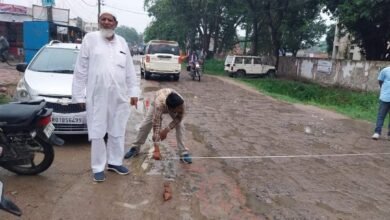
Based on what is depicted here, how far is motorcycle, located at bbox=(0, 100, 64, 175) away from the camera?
4.93m

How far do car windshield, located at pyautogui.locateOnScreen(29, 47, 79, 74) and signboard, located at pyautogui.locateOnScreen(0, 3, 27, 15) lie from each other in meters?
26.5

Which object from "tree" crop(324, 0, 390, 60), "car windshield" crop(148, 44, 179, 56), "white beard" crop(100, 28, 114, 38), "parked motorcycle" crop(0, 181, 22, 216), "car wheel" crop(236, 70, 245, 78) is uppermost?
"tree" crop(324, 0, 390, 60)

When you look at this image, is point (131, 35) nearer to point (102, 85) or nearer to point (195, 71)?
point (195, 71)

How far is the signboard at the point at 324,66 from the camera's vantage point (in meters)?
24.3

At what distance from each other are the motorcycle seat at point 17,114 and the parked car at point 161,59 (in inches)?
645

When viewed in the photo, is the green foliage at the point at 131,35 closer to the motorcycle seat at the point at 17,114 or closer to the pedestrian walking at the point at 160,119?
the pedestrian walking at the point at 160,119

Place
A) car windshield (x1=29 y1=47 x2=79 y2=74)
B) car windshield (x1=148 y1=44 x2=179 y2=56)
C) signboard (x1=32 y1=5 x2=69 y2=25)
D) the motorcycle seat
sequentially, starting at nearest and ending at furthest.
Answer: the motorcycle seat → car windshield (x1=29 y1=47 x2=79 y2=74) → car windshield (x1=148 y1=44 x2=179 y2=56) → signboard (x1=32 y1=5 x2=69 y2=25)

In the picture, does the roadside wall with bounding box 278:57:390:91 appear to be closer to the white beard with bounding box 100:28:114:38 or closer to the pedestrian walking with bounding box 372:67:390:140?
the pedestrian walking with bounding box 372:67:390:140

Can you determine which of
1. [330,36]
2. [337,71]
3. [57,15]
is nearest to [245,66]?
[337,71]

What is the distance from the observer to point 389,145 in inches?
338

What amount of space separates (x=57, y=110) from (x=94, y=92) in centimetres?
187

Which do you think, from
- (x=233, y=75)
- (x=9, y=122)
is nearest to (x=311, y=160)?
(x=9, y=122)

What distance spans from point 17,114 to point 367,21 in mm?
21857

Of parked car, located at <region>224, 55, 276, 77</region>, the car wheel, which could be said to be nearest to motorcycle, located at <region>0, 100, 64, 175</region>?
parked car, located at <region>224, 55, 276, 77</region>
